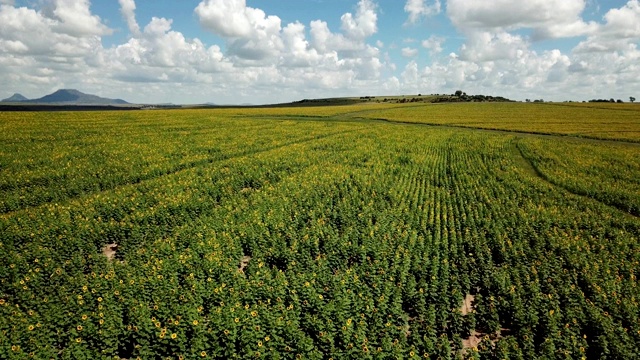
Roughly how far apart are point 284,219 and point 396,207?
24.0 ft

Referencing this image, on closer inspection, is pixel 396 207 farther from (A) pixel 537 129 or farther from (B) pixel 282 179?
(A) pixel 537 129

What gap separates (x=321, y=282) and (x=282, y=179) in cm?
1449

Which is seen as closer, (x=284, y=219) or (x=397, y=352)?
(x=397, y=352)

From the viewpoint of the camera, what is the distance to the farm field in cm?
913

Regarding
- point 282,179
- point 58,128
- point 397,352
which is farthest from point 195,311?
point 58,128

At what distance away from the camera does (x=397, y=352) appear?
866 cm

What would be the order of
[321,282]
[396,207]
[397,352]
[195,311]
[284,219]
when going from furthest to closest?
[396,207]
[284,219]
[321,282]
[195,311]
[397,352]

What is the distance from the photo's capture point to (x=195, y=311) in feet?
31.5

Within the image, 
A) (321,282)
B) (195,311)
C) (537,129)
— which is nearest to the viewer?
(195,311)

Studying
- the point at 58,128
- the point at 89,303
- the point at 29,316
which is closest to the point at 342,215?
the point at 89,303

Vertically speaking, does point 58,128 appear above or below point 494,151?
above

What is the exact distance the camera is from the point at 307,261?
13.7 meters

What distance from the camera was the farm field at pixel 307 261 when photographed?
30.0 ft

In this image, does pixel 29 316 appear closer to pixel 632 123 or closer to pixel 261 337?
pixel 261 337
